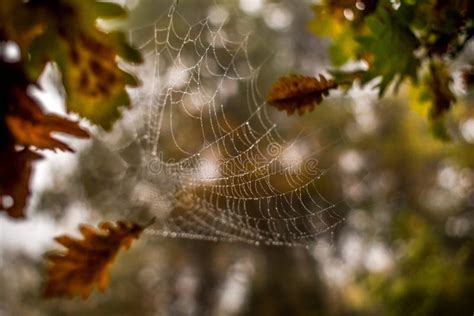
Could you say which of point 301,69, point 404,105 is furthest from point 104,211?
point 404,105

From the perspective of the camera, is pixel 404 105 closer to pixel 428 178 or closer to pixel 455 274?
pixel 428 178

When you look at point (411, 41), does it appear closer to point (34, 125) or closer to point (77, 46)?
point (77, 46)

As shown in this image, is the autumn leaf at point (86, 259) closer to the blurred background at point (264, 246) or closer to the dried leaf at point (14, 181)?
the dried leaf at point (14, 181)

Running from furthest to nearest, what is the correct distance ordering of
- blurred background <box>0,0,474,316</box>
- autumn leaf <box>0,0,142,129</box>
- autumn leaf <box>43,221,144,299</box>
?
blurred background <box>0,0,474,316</box>, autumn leaf <box>43,221,144,299</box>, autumn leaf <box>0,0,142,129</box>

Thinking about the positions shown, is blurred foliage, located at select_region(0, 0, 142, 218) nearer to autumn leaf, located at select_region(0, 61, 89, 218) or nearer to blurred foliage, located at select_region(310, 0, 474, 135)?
autumn leaf, located at select_region(0, 61, 89, 218)

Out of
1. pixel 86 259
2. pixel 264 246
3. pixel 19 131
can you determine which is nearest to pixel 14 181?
pixel 19 131

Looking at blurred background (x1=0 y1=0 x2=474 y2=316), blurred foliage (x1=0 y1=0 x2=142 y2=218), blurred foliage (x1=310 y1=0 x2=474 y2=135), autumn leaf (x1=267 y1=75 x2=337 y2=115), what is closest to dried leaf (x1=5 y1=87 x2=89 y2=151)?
blurred foliage (x1=0 y1=0 x2=142 y2=218)
